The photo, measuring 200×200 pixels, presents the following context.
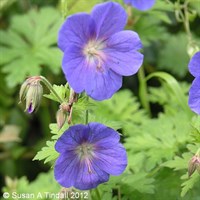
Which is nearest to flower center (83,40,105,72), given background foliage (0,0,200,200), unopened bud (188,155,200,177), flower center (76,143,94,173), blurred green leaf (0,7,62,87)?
background foliage (0,0,200,200)

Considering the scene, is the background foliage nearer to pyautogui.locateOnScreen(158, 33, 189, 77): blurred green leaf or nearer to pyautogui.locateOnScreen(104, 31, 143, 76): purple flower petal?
pyautogui.locateOnScreen(158, 33, 189, 77): blurred green leaf

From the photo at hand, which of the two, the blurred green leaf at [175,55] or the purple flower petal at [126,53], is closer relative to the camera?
the purple flower petal at [126,53]

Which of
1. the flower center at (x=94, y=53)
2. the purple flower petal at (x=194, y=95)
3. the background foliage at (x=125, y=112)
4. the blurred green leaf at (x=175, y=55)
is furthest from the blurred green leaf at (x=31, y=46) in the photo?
the purple flower petal at (x=194, y=95)

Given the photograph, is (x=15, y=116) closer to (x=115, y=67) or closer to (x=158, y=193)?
(x=158, y=193)

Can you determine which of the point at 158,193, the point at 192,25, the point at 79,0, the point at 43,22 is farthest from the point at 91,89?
the point at 192,25

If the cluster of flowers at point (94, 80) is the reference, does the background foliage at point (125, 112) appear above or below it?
below

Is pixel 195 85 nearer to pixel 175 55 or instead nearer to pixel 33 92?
pixel 33 92

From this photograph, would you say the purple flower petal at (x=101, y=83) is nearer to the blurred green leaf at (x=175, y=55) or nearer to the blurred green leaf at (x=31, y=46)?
the blurred green leaf at (x=31, y=46)
